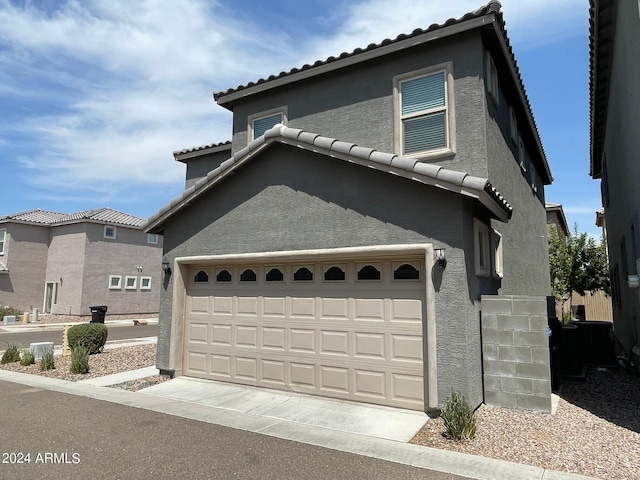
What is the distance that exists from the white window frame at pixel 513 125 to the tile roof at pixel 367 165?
364cm

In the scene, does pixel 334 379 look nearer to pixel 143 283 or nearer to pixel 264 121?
pixel 264 121

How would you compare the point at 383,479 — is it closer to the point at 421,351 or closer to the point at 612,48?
the point at 421,351

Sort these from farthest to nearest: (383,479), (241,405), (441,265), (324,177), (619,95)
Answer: (619,95), (324,177), (241,405), (441,265), (383,479)

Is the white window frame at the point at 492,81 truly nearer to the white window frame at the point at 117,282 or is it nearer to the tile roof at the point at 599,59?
the tile roof at the point at 599,59

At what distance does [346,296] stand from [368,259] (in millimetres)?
784

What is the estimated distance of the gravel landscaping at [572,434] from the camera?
5133mm

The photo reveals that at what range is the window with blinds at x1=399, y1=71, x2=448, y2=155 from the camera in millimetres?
8977

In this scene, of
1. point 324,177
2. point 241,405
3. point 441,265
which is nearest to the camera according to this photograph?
point 441,265

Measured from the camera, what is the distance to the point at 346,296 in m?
8.02

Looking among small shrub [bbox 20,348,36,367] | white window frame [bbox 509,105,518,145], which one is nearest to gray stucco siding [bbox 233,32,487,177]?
white window frame [bbox 509,105,518,145]

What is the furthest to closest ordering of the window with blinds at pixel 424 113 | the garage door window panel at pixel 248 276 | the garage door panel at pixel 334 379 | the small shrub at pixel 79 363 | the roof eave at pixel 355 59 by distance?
the small shrub at pixel 79 363
the garage door window panel at pixel 248 276
the window with blinds at pixel 424 113
the roof eave at pixel 355 59
the garage door panel at pixel 334 379

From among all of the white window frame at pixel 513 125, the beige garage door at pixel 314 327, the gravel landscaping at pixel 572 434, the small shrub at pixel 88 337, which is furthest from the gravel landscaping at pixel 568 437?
the small shrub at pixel 88 337

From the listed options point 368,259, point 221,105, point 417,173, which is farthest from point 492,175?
point 221,105

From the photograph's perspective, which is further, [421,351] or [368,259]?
[368,259]
